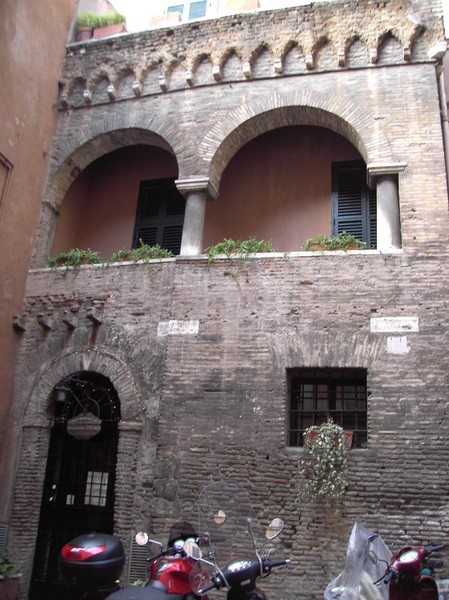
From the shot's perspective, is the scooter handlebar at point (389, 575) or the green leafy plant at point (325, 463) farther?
the green leafy plant at point (325, 463)

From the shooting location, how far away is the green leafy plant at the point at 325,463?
22.4 ft

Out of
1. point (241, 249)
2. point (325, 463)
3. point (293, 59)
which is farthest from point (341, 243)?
point (293, 59)

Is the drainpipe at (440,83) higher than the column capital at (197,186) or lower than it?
higher

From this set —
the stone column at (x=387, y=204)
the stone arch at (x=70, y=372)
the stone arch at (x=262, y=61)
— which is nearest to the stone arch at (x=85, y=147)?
the stone arch at (x=262, y=61)

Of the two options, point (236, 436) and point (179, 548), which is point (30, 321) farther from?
point (179, 548)

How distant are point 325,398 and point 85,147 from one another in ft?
18.2

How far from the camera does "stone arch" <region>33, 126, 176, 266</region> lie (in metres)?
9.48

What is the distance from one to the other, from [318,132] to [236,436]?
5.12 m

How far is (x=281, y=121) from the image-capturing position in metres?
9.16

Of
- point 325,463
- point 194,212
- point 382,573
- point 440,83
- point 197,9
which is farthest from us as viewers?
point 197,9

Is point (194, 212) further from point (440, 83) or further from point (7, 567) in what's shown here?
point (7, 567)

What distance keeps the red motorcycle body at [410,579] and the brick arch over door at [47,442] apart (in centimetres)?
373

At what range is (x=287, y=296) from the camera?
25.7 ft

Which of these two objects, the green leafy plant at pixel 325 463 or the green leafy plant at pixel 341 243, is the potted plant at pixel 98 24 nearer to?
the green leafy plant at pixel 341 243
